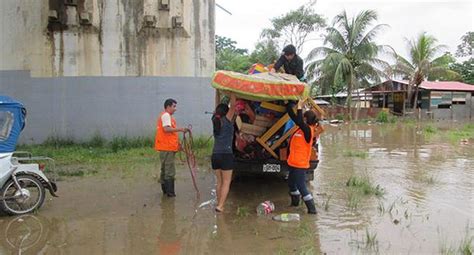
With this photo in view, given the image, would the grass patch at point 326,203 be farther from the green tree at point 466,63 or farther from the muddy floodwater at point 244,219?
the green tree at point 466,63

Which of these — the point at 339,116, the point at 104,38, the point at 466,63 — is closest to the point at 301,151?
the point at 104,38

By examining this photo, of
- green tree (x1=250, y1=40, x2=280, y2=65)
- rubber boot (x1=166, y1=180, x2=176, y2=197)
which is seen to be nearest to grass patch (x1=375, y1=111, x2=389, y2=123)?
green tree (x1=250, y1=40, x2=280, y2=65)

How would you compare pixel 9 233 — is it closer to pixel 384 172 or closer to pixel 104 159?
pixel 104 159

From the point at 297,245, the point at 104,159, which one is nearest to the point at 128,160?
the point at 104,159

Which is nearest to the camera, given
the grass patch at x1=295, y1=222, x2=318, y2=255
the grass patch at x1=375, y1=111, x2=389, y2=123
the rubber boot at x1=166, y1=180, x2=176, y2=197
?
the grass patch at x1=295, y1=222, x2=318, y2=255

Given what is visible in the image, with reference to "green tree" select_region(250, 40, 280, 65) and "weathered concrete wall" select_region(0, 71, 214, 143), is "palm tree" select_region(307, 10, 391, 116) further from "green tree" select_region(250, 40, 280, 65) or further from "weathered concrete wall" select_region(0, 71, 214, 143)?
"weathered concrete wall" select_region(0, 71, 214, 143)

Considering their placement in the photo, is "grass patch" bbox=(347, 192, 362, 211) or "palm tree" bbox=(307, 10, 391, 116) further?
"palm tree" bbox=(307, 10, 391, 116)

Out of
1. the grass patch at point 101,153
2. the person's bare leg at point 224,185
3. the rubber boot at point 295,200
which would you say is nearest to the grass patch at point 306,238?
the rubber boot at point 295,200

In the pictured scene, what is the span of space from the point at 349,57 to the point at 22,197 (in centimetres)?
2997

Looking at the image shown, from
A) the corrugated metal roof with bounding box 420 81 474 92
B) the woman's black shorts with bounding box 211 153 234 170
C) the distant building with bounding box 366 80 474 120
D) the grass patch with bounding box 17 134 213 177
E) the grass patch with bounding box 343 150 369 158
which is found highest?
the corrugated metal roof with bounding box 420 81 474 92

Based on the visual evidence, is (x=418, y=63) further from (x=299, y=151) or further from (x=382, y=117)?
(x=299, y=151)

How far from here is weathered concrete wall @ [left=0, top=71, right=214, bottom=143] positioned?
13781mm

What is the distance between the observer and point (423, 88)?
124 feet

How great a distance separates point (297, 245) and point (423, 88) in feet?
116
